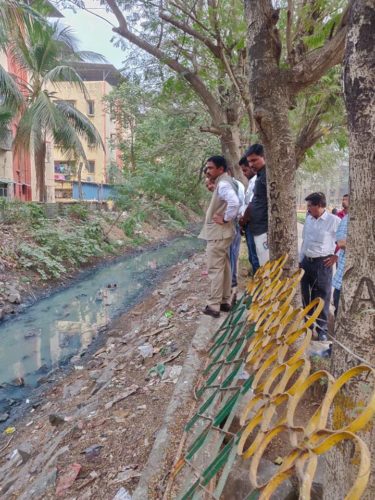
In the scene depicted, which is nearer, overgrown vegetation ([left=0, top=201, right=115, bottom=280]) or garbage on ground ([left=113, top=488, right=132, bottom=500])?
garbage on ground ([left=113, top=488, right=132, bottom=500])

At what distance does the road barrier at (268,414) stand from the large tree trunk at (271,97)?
0.64 metres

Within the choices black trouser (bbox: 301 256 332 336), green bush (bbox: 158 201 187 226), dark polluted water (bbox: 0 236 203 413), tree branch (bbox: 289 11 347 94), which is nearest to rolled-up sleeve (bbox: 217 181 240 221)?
black trouser (bbox: 301 256 332 336)

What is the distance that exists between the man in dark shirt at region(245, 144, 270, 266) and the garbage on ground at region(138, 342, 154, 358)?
1.76 meters

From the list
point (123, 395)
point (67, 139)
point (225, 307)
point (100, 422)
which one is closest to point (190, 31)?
point (225, 307)

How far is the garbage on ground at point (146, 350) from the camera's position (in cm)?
457

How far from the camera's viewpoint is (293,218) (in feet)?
9.94

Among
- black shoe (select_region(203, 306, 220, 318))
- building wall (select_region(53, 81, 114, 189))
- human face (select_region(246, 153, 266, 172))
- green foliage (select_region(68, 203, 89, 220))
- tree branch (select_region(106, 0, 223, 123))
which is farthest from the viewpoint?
building wall (select_region(53, 81, 114, 189))

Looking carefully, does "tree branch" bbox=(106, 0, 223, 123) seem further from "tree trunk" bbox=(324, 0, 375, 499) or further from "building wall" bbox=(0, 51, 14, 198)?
"building wall" bbox=(0, 51, 14, 198)

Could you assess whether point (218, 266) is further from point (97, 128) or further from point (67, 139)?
point (97, 128)

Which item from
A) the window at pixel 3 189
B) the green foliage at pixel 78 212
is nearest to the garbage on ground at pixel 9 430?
the green foliage at pixel 78 212

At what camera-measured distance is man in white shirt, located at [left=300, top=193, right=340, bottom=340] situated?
4.09 metres

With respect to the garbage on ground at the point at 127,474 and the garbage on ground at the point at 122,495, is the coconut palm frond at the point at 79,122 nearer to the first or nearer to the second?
the garbage on ground at the point at 127,474

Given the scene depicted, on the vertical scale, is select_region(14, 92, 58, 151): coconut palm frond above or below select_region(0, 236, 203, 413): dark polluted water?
above

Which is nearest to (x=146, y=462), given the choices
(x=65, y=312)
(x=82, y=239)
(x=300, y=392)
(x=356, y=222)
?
(x=300, y=392)
